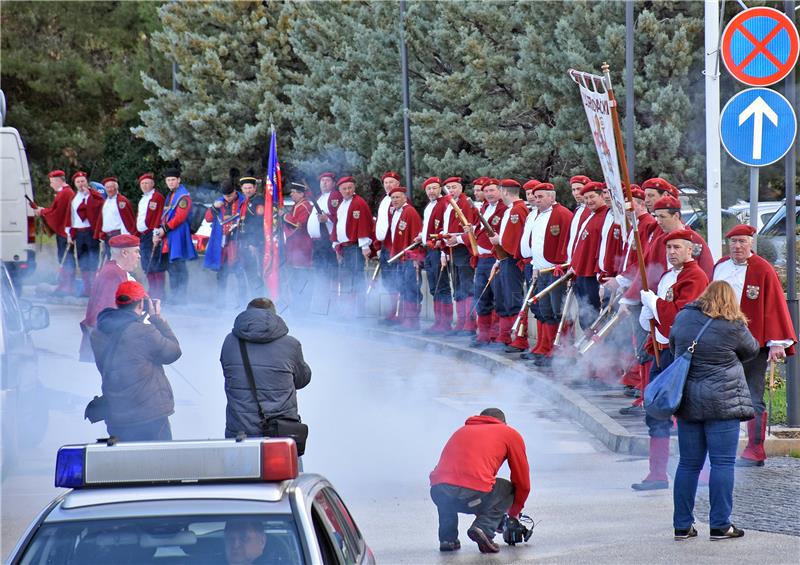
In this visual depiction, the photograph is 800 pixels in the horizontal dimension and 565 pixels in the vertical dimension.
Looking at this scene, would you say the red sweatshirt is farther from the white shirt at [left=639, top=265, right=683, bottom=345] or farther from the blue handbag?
the white shirt at [left=639, top=265, right=683, bottom=345]

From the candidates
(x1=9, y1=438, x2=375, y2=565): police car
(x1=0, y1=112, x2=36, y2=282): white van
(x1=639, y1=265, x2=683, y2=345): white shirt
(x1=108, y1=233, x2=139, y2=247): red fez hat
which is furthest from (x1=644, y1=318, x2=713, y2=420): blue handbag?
(x1=0, y1=112, x2=36, y2=282): white van

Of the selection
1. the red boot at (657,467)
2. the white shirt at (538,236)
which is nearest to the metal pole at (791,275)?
the red boot at (657,467)

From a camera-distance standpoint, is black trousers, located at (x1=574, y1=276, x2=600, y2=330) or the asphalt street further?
black trousers, located at (x1=574, y1=276, x2=600, y2=330)

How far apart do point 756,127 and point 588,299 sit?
3636 mm

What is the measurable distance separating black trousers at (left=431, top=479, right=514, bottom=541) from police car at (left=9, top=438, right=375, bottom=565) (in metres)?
3.12

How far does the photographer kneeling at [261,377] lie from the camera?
8539mm

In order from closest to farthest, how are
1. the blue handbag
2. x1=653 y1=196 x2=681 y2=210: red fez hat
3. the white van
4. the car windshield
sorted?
the car windshield < the blue handbag < x1=653 y1=196 x2=681 y2=210: red fez hat < the white van

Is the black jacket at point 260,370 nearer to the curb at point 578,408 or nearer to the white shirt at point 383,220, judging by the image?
the curb at point 578,408

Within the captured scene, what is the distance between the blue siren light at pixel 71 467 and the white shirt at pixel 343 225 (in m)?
15.8

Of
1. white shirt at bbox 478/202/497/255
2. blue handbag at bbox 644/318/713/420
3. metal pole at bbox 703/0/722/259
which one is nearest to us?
blue handbag at bbox 644/318/713/420

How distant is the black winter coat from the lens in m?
8.52

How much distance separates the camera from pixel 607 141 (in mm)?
10516

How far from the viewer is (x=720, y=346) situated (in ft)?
27.9

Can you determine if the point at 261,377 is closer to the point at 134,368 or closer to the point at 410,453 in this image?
the point at 134,368
